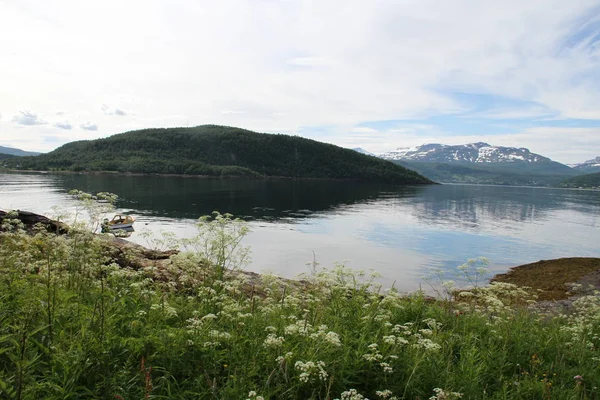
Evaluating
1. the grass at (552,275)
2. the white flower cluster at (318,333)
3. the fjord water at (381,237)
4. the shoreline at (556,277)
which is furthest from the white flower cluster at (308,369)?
the grass at (552,275)

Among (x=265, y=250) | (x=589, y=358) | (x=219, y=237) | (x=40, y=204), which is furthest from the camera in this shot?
(x=40, y=204)

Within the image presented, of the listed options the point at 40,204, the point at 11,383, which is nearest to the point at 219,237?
the point at 11,383

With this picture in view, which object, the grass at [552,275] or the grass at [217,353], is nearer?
the grass at [217,353]

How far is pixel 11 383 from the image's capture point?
3.40m

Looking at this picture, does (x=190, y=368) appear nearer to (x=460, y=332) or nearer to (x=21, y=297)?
(x=21, y=297)

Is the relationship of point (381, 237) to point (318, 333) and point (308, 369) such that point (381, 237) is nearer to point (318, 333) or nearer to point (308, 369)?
point (318, 333)

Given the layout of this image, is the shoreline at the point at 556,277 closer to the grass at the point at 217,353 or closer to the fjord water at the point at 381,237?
the fjord water at the point at 381,237

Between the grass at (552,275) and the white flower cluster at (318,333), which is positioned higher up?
the white flower cluster at (318,333)

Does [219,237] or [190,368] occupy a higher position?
[219,237]

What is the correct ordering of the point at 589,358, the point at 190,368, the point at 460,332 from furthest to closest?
the point at 460,332, the point at 589,358, the point at 190,368

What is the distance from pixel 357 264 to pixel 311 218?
27181 millimetres

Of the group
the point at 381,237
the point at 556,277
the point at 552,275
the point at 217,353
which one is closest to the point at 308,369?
the point at 217,353

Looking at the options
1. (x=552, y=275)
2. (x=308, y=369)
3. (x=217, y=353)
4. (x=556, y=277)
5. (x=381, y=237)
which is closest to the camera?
(x=308, y=369)

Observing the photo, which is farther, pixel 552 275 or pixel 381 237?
pixel 381 237
